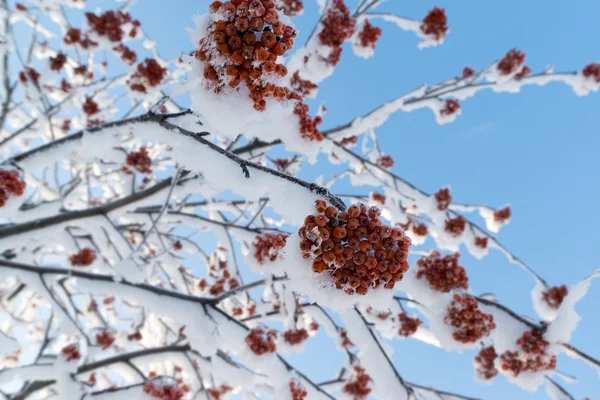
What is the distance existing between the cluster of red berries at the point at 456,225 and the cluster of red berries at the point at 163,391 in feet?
14.5

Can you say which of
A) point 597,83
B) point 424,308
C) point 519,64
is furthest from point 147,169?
point 597,83

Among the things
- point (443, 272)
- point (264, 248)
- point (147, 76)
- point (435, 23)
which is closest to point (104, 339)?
point (264, 248)

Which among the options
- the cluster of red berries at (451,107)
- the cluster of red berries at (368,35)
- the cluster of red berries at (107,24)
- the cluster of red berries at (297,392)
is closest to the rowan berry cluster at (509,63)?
the cluster of red berries at (451,107)

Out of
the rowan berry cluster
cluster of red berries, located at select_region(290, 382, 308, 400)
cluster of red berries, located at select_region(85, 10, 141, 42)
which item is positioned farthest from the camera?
the rowan berry cluster

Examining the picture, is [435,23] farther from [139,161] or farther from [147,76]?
[139,161]

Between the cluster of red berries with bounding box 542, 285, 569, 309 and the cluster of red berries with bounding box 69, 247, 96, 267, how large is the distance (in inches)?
245

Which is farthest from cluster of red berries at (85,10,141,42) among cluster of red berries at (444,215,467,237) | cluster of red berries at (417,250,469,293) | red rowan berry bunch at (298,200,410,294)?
cluster of red berries at (444,215,467,237)

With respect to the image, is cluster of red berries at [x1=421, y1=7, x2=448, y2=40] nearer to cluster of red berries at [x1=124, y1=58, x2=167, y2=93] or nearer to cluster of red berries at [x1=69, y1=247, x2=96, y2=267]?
cluster of red berries at [x1=124, y1=58, x2=167, y2=93]

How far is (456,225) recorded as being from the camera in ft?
18.5

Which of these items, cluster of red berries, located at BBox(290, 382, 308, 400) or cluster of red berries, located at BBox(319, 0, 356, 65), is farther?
cluster of red berries, located at BBox(319, 0, 356, 65)

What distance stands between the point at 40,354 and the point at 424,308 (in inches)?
185

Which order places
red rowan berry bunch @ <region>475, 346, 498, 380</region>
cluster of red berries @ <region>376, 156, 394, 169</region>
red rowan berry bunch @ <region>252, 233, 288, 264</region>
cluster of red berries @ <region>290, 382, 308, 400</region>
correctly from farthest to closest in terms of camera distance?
cluster of red berries @ <region>376, 156, 394, 169</region>, red rowan berry bunch @ <region>475, 346, 498, 380</region>, red rowan berry bunch @ <region>252, 233, 288, 264</region>, cluster of red berries @ <region>290, 382, 308, 400</region>

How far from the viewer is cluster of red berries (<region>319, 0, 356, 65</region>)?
460 cm

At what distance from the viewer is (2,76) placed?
4.35 meters
